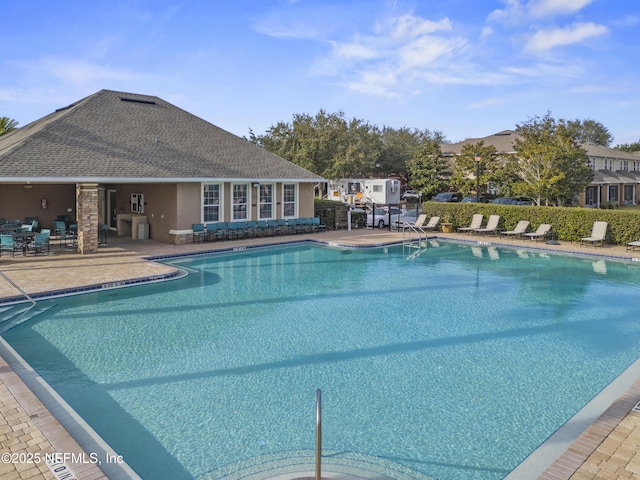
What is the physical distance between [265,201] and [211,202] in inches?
112

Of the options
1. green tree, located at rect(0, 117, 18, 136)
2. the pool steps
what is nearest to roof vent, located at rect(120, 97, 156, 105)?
green tree, located at rect(0, 117, 18, 136)

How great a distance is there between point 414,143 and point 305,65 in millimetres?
38400

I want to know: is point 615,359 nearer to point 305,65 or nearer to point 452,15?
point 452,15

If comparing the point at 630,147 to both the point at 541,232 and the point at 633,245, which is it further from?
the point at 633,245

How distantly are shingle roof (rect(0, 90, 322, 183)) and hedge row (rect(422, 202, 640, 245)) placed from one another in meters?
7.34

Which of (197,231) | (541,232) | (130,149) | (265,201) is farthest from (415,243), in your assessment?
(130,149)

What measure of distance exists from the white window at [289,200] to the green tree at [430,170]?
19.1 metres

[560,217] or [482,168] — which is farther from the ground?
[482,168]

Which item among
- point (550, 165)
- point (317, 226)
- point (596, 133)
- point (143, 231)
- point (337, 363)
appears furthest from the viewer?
point (596, 133)

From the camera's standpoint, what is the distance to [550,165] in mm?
24828

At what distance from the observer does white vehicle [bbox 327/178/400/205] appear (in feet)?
121

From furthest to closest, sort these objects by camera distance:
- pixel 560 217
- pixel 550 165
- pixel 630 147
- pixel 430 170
Result: pixel 630 147 → pixel 430 170 → pixel 550 165 → pixel 560 217

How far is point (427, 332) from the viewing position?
9.23 metres

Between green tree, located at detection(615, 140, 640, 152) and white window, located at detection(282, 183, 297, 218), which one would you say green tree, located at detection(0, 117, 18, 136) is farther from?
green tree, located at detection(615, 140, 640, 152)
